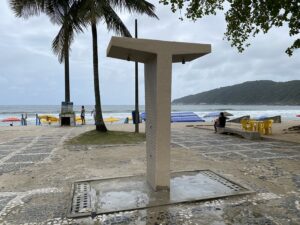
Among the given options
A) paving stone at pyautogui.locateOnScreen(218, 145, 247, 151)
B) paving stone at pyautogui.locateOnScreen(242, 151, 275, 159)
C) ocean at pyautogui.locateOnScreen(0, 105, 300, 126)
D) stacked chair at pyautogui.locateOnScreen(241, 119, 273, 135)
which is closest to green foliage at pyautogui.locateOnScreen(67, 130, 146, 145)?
paving stone at pyautogui.locateOnScreen(218, 145, 247, 151)

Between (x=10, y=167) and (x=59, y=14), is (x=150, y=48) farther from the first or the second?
(x=59, y=14)

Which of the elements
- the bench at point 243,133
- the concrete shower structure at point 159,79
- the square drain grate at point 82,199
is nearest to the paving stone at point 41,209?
the square drain grate at point 82,199

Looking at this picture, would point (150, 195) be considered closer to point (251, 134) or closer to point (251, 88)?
point (251, 134)

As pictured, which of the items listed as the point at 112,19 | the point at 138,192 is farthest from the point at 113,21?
the point at 138,192

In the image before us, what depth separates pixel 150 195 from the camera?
4.67 meters

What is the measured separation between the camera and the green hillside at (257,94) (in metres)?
90.7

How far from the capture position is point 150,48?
459 cm

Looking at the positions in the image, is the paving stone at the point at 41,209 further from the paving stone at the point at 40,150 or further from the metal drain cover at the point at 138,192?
the paving stone at the point at 40,150

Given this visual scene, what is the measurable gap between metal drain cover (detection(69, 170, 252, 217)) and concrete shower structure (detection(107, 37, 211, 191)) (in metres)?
0.32

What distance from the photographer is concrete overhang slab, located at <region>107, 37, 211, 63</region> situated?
14.7 feet

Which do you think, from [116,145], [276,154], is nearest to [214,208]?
[276,154]

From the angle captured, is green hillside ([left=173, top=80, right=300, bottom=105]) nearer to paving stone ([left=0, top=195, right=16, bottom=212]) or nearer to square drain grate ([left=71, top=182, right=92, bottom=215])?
square drain grate ([left=71, top=182, right=92, bottom=215])

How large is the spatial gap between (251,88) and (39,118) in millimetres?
93239

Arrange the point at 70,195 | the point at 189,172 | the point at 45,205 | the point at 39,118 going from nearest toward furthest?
the point at 45,205
the point at 70,195
the point at 189,172
the point at 39,118
